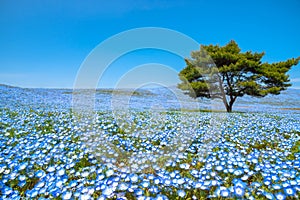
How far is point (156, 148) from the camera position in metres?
5.44

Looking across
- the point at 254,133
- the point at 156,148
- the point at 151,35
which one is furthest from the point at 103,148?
the point at 254,133

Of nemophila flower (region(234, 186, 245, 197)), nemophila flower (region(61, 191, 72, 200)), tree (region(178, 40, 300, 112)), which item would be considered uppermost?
tree (region(178, 40, 300, 112))

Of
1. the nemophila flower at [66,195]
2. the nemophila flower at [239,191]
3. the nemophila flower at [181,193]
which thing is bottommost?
the nemophila flower at [66,195]

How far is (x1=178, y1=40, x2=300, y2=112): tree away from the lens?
60.7 feet

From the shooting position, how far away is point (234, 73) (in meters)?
19.3

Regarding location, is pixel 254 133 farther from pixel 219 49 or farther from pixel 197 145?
pixel 219 49

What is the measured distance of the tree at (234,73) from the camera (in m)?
18.5

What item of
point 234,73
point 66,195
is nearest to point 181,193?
point 66,195

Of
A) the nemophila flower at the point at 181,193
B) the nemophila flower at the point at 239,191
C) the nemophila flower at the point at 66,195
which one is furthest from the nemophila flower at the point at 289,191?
the nemophila flower at the point at 66,195

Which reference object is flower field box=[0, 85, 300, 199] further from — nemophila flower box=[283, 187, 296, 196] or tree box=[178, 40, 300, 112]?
tree box=[178, 40, 300, 112]

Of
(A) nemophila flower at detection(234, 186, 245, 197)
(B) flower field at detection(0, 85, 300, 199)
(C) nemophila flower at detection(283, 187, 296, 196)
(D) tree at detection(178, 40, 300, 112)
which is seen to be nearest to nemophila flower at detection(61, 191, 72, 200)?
(B) flower field at detection(0, 85, 300, 199)

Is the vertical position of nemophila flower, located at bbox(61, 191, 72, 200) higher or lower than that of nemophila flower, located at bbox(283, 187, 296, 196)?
lower

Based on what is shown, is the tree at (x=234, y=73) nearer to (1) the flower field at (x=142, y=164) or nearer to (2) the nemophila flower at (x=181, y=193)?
(1) the flower field at (x=142, y=164)

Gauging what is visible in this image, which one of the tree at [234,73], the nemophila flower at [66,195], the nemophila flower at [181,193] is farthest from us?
the tree at [234,73]
